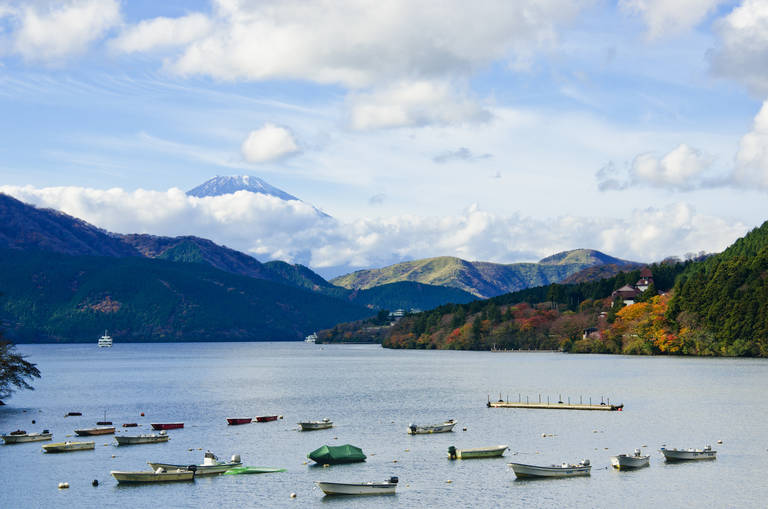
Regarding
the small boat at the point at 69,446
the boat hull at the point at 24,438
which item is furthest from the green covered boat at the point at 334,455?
the boat hull at the point at 24,438

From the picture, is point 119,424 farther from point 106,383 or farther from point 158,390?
point 106,383

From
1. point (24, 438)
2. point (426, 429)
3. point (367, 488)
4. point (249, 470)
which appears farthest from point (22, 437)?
point (367, 488)

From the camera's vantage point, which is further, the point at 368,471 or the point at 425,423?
the point at 425,423

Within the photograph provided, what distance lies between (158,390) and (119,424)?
5862 cm

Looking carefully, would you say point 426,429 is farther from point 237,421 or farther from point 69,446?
point 69,446

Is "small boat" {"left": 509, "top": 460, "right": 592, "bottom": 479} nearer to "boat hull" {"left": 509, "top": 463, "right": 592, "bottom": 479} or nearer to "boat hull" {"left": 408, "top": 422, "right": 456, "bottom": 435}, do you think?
"boat hull" {"left": 509, "top": 463, "right": 592, "bottom": 479}

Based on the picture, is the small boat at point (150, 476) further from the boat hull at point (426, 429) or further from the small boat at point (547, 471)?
the boat hull at point (426, 429)

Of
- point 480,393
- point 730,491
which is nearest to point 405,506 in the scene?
point 730,491

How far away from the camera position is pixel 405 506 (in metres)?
61.2

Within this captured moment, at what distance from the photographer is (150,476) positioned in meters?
69.3

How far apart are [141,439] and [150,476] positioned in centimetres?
2203

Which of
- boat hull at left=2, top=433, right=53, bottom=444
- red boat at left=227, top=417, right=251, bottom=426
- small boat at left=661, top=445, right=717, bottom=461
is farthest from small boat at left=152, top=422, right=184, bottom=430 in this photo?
small boat at left=661, top=445, right=717, bottom=461

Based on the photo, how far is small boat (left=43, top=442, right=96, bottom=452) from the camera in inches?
3322

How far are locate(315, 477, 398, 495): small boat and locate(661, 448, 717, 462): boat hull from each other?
87.2 ft
